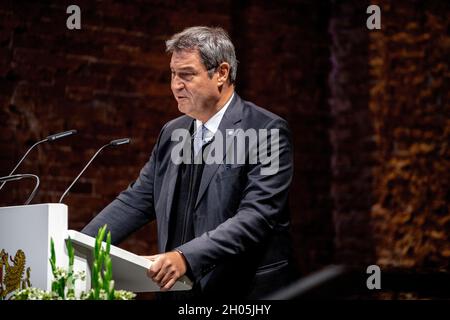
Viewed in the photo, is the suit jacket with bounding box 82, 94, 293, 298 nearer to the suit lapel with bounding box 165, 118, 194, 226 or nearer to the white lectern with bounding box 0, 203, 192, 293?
the suit lapel with bounding box 165, 118, 194, 226

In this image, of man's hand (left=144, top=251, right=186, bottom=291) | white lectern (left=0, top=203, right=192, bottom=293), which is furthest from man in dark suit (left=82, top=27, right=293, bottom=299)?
white lectern (left=0, top=203, right=192, bottom=293)

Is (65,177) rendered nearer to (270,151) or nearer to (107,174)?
(107,174)

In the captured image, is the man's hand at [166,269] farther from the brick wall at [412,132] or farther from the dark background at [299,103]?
the brick wall at [412,132]

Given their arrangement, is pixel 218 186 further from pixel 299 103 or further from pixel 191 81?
pixel 299 103

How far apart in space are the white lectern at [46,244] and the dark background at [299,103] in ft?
5.97

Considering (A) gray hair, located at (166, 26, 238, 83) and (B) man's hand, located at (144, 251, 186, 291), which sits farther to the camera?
(A) gray hair, located at (166, 26, 238, 83)

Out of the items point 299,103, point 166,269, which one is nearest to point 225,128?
point 166,269

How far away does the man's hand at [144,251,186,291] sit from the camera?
2.49 meters

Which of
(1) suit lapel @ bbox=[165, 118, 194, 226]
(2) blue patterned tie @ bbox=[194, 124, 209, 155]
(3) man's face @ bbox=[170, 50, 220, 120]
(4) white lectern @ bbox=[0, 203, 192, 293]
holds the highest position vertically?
(3) man's face @ bbox=[170, 50, 220, 120]

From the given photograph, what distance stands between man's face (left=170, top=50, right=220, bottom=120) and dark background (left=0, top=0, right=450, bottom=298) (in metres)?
1.50

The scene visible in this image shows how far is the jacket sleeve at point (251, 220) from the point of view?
2682 millimetres

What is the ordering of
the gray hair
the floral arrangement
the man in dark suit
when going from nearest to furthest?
the floral arrangement
the man in dark suit
the gray hair

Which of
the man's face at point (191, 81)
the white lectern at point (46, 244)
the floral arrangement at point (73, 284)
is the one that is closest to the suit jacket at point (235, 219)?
the man's face at point (191, 81)
